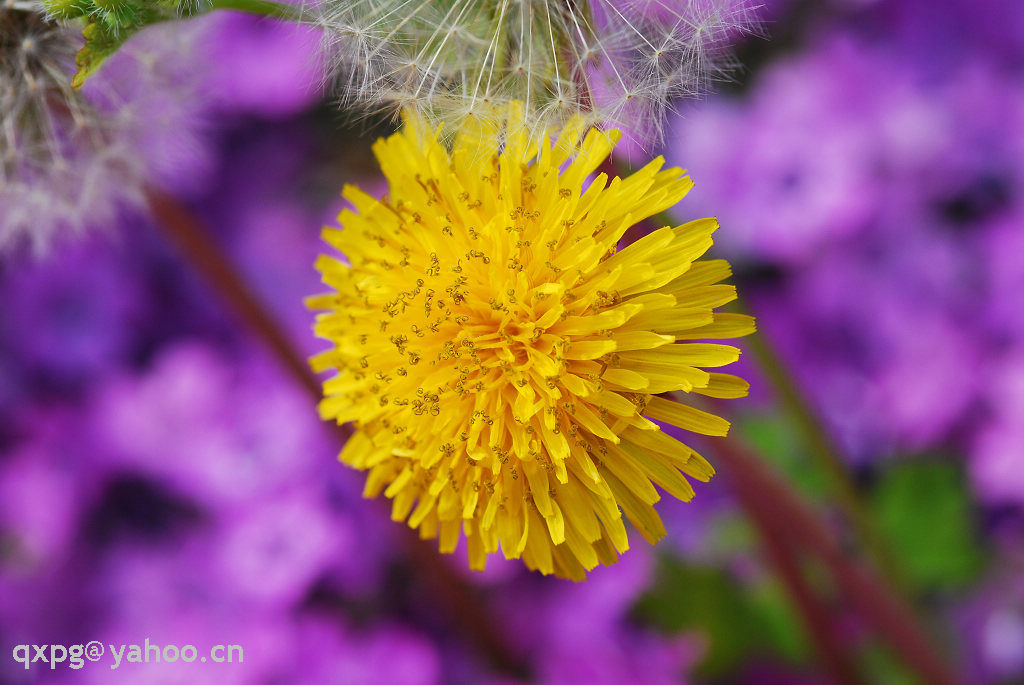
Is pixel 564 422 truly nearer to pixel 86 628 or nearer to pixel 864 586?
pixel 864 586

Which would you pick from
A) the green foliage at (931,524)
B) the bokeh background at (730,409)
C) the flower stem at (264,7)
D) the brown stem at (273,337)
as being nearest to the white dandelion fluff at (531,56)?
the flower stem at (264,7)

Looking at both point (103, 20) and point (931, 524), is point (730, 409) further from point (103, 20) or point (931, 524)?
point (103, 20)

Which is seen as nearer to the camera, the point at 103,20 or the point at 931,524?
the point at 103,20

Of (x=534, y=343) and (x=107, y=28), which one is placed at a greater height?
(x=107, y=28)

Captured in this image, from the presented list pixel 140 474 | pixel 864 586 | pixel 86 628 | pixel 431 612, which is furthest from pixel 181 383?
pixel 864 586

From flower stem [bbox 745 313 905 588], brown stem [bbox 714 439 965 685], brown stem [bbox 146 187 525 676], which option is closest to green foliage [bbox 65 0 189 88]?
brown stem [bbox 146 187 525 676]

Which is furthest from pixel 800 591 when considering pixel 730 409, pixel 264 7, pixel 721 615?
pixel 264 7
